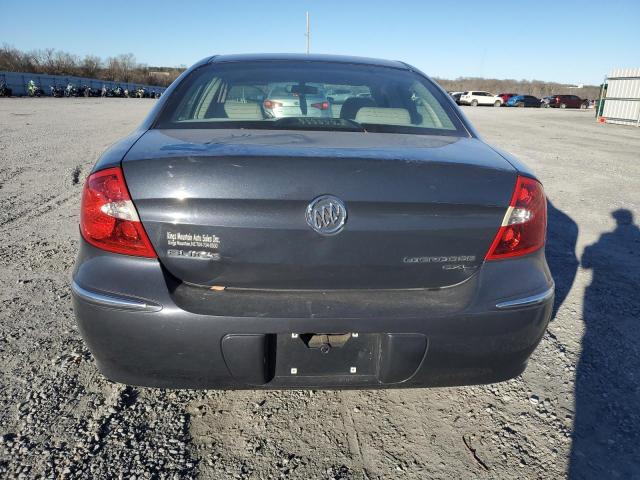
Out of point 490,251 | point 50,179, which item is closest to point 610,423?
point 490,251

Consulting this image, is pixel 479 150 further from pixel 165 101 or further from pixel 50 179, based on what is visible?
pixel 50 179

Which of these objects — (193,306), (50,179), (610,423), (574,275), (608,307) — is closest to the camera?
Answer: (193,306)

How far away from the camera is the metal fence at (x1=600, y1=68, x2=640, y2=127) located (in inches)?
902

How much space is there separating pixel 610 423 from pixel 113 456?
82.5 inches

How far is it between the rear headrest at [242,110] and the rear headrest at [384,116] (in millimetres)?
521

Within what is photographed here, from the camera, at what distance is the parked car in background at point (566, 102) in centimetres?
4969

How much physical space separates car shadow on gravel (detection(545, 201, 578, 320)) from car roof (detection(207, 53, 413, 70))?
6.39 feet

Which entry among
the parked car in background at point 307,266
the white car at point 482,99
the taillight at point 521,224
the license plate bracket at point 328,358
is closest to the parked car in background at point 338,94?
the parked car in background at point 307,266

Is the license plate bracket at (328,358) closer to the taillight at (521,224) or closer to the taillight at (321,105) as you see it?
the taillight at (521,224)

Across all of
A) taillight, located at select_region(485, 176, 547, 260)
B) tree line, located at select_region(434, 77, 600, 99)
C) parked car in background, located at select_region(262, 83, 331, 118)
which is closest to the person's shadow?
taillight, located at select_region(485, 176, 547, 260)

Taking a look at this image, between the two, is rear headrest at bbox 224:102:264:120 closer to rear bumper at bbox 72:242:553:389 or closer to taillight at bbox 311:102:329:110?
A: taillight at bbox 311:102:329:110

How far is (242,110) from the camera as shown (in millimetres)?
2574

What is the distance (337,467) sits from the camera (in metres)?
1.88

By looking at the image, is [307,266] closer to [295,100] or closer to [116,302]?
[116,302]
